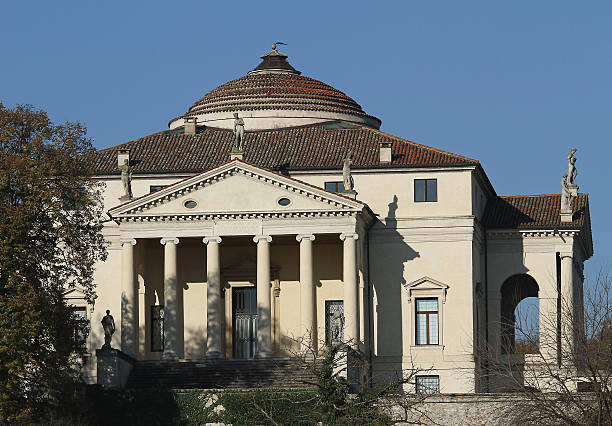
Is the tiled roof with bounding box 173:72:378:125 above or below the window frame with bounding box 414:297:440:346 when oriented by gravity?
above

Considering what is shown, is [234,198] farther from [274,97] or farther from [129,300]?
[274,97]

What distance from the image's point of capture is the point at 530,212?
77562 millimetres

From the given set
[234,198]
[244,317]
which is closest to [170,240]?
[234,198]

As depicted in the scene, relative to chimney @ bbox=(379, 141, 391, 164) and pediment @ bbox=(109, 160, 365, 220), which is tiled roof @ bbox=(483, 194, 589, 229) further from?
pediment @ bbox=(109, 160, 365, 220)

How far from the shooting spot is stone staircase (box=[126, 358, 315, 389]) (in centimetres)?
6506

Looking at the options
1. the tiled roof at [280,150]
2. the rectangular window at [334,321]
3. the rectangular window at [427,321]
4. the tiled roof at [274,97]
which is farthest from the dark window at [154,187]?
the rectangular window at [427,321]

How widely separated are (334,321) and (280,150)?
11.4 meters

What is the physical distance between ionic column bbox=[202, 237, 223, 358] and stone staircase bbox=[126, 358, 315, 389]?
0.88 metres

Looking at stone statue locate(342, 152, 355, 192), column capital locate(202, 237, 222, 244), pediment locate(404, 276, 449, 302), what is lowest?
pediment locate(404, 276, 449, 302)

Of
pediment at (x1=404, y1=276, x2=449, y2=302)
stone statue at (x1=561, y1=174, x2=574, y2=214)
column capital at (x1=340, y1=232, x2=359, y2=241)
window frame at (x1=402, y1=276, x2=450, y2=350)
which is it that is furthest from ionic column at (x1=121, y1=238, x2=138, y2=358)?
stone statue at (x1=561, y1=174, x2=574, y2=214)

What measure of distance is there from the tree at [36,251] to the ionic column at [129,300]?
9135mm

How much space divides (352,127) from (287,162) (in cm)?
574

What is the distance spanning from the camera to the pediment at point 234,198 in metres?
68.4

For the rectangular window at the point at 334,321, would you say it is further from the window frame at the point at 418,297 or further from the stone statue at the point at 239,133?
the stone statue at the point at 239,133
